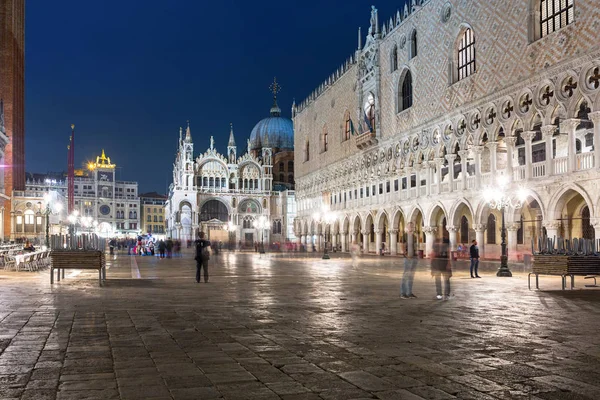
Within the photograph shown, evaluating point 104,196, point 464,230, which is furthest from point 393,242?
point 104,196

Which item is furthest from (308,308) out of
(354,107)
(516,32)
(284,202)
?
(284,202)

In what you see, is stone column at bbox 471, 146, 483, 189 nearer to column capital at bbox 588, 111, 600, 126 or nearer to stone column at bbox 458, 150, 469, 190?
stone column at bbox 458, 150, 469, 190

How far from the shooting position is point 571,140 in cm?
2417

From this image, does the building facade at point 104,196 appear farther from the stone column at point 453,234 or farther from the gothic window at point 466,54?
the gothic window at point 466,54

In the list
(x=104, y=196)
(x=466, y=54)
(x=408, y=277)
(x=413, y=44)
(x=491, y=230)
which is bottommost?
(x=408, y=277)

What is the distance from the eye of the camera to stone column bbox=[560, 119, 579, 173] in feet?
78.1

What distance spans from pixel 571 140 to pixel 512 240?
20.7 feet

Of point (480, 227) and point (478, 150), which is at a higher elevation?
point (478, 150)

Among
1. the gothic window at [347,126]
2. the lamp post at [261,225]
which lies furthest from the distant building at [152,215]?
the gothic window at [347,126]

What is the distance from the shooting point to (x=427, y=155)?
117ft

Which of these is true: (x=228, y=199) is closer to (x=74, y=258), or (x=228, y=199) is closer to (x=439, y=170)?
(x=439, y=170)

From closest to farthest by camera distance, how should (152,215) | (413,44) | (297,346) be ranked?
(297,346), (413,44), (152,215)

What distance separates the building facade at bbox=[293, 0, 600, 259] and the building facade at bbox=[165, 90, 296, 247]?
2605 centimetres

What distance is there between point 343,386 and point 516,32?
26.2 meters
